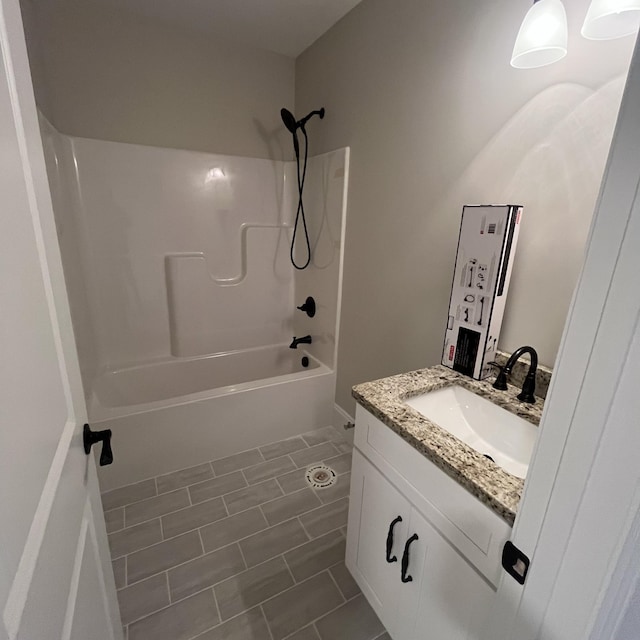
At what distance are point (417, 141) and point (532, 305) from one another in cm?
90

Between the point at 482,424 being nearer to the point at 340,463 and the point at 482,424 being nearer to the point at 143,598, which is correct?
the point at 340,463

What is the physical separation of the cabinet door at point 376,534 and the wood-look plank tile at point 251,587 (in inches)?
12.7

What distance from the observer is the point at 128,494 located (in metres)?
1.77

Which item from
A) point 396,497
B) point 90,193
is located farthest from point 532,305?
point 90,193

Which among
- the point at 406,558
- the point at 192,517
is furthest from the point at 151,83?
the point at 406,558

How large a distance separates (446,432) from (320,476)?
1.23m

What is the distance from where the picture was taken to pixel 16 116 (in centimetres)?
55

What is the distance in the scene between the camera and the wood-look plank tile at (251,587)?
4.19 feet

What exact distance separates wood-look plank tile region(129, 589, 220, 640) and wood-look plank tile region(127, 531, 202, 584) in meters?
0.18

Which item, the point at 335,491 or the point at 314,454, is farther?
the point at 314,454

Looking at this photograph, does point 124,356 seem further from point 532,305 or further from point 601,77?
point 601,77

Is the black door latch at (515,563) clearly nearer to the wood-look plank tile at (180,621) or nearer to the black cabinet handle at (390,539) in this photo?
the black cabinet handle at (390,539)

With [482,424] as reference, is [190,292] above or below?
above

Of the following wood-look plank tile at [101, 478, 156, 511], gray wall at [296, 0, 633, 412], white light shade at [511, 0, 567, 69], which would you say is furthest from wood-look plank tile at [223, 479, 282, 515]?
white light shade at [511, 0, 567, 69]
